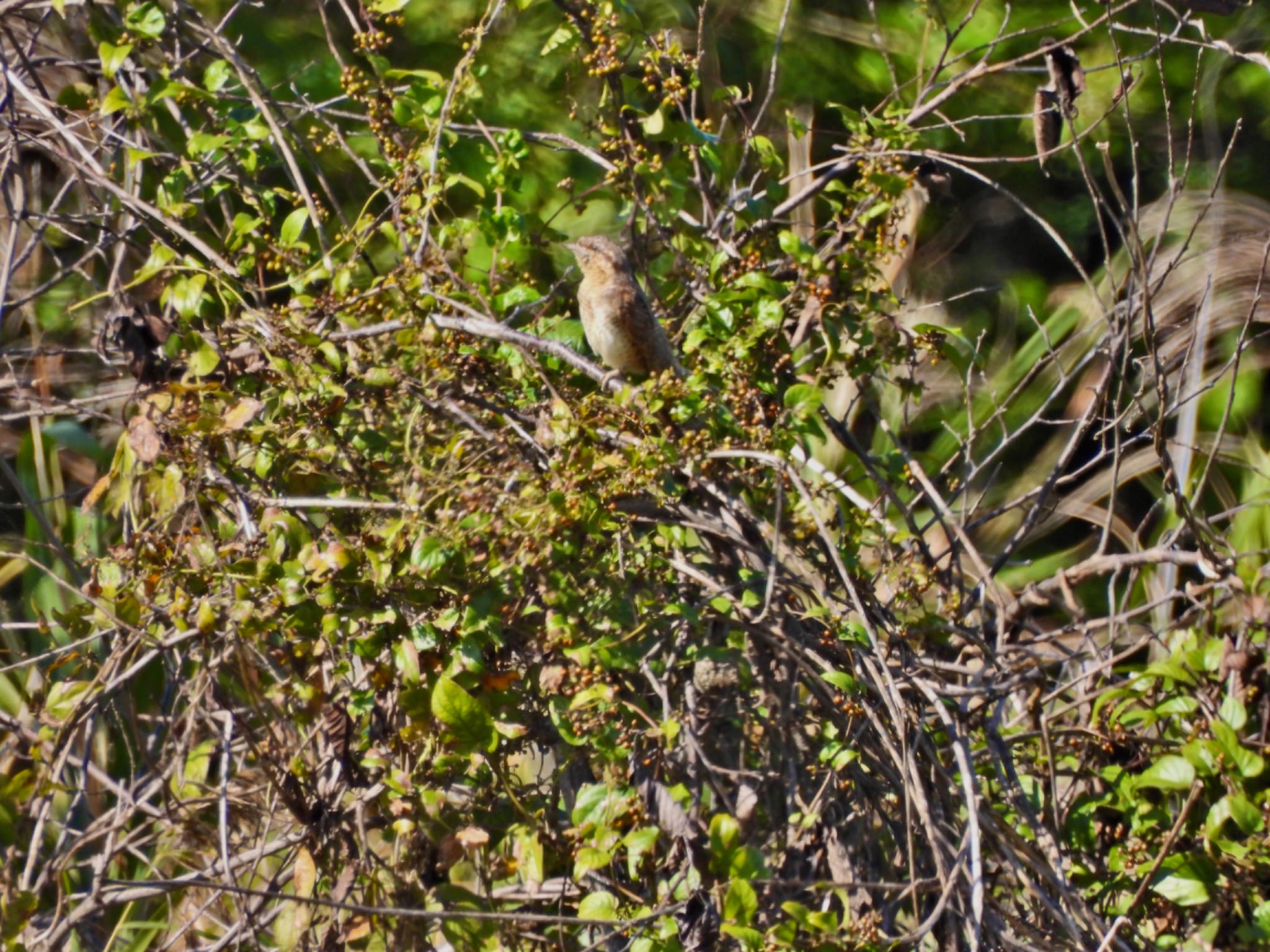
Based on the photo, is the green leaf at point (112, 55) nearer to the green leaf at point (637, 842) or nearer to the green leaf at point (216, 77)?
the green leaf at point (216, 77)

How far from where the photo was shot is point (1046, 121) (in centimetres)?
283

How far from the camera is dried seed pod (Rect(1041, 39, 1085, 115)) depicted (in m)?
2.60

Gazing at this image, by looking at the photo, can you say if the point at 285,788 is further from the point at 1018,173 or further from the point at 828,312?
the point at 1018,173

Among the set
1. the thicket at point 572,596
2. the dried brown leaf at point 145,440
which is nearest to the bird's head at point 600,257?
the thicket at point 572,596

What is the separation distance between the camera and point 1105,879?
2.35 metres

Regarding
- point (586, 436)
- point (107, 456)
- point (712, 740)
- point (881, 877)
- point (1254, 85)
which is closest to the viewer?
point (586, 436)

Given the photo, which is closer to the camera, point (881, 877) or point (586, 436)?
point (586, 436)

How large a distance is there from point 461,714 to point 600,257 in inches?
65.9

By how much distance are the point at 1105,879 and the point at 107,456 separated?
2.87m

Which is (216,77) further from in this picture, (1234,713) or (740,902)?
(1234,713)

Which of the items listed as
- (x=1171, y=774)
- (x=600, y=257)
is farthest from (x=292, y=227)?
(x=1171, y=774)

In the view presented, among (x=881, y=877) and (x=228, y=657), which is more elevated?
(x=228, y=657)

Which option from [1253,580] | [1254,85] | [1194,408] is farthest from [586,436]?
[1254,85]

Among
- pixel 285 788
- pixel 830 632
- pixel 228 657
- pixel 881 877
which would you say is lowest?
pixel 881 877
